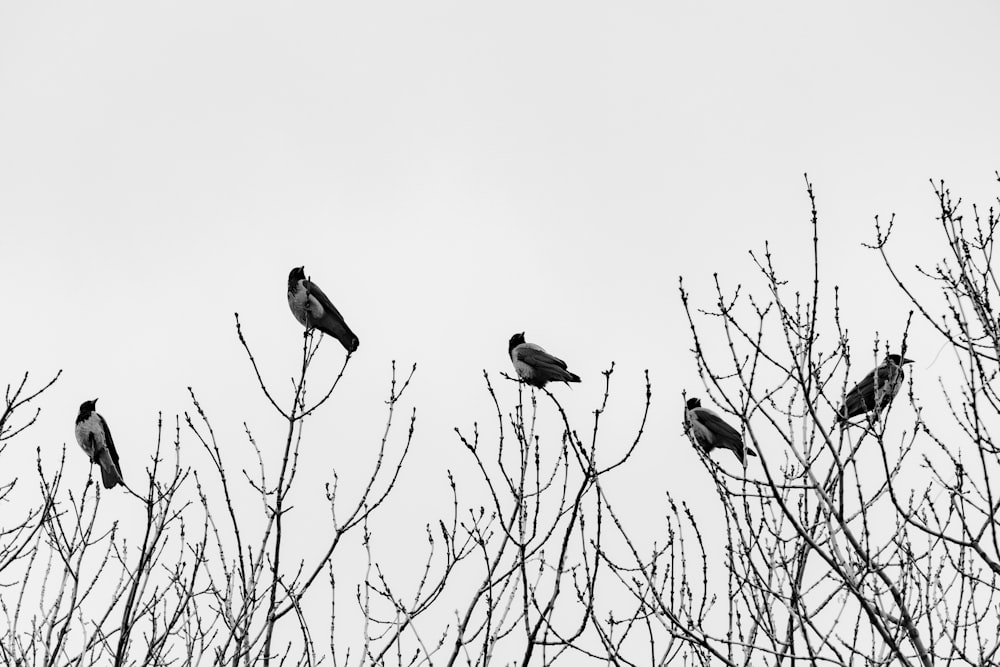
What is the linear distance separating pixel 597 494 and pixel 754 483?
742 mm

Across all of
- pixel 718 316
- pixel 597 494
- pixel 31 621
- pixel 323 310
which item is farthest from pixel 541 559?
pixel 323 310

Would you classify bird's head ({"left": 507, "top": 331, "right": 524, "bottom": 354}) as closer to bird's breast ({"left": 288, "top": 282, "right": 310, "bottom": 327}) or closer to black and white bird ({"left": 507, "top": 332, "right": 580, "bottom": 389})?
black and white bird ({"left": 507, "top": 332, "right": 580, "bottom": 389})

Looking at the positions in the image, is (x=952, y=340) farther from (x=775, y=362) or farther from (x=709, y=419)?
(x=709, y=419)

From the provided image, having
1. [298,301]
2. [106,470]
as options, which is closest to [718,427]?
[298,301]

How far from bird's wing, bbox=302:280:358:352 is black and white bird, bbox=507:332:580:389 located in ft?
6.77

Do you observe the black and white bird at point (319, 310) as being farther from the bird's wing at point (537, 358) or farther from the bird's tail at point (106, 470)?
the bird's tail at point (106, 470)

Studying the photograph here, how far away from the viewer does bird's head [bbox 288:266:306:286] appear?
38.7 feet

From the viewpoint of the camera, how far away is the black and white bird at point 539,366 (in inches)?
485

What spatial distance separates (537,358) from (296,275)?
9.16 feet

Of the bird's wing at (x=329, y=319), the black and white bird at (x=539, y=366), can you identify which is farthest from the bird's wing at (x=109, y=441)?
the black and white bird at (x=539, y=366)

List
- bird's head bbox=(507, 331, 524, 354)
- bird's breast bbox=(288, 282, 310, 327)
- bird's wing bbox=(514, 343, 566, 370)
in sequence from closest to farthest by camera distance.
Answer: bird's breast bbox=(288, 282, 310, 327), bird's wing bbox=(514, 343, 566, 370), bird's head bbox=(507, 331, 524, 354)

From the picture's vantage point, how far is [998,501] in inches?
181

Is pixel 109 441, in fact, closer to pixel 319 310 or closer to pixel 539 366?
pixel 319 310

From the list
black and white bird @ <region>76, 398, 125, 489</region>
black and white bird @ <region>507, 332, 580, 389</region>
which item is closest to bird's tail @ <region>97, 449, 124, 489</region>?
black and white bird @ <region>76, 398, 125, 489</region>
